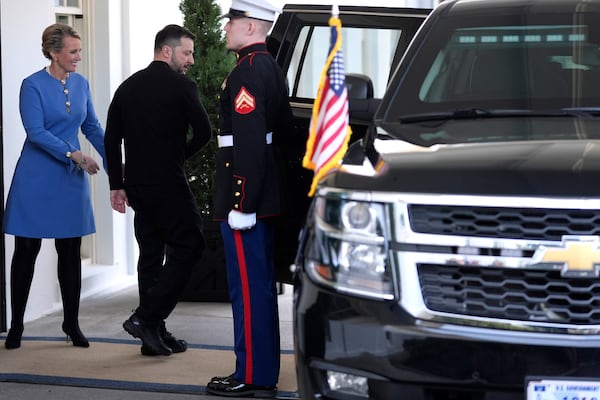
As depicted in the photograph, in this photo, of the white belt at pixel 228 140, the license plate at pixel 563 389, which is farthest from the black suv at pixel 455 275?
the white belt at pixel 228 140

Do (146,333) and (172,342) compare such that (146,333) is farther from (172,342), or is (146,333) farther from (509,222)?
(509,222)

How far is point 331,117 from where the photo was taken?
4164mm

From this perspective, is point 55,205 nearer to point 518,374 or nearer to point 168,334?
point 168,334

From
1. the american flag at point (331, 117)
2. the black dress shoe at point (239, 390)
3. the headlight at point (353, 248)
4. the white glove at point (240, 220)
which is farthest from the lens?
the black dress shoe at point (239, 390)

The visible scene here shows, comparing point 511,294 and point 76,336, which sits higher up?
point 511,294

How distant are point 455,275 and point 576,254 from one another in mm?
356

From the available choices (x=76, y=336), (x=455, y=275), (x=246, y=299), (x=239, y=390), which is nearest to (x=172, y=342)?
(x=76, y=336)

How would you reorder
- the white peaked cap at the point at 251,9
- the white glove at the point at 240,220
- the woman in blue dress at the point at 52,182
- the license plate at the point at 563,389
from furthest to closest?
the woman in blue dress at the point at 52,182
the white peaked cap at the point at 251,9
the white glove at the point at 240,220
the license plate at the point at 563,389

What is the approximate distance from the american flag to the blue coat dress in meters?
2.95

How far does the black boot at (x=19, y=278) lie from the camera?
6.94 meters

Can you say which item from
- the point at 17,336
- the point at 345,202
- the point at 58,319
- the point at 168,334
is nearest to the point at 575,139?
the point at 345,202

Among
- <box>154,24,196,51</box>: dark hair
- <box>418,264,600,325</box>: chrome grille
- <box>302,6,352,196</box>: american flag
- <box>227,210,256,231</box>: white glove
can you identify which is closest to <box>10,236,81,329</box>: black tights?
<box>154,24,196,51</box>: dark hair

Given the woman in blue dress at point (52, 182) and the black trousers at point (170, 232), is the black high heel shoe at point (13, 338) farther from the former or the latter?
the black trousers at point (170, 232)

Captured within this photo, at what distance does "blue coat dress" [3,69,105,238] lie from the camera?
269 inches
